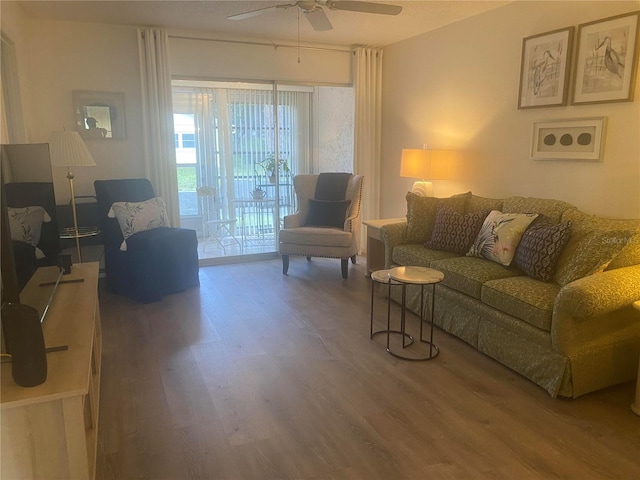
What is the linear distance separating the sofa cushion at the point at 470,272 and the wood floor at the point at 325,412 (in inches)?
16.3

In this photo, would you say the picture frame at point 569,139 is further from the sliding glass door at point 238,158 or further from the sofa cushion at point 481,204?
the sliding glass door at point 238,158

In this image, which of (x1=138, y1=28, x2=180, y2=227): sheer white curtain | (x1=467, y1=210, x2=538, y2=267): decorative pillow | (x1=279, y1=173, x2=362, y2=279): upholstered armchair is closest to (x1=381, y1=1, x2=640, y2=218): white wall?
(x1=467, y1=210, x2=538, y2=267): decorative pillow

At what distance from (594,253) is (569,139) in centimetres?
116

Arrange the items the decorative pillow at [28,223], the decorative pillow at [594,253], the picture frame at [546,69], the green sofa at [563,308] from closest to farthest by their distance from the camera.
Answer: the decorative pillow at [28,223], the green sofa at [563,308], the decorative pillow at [594,253], the picture frame at [546,69]

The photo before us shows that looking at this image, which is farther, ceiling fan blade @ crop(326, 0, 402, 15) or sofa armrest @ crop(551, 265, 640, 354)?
ceiling fan blade @ crop(326, 0, 402, 15)

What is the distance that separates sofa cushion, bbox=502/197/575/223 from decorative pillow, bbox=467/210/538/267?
112 mm

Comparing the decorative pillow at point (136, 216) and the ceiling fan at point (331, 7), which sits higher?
the ceiling fan at point (331, 7)

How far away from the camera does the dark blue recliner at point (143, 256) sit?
3.94m

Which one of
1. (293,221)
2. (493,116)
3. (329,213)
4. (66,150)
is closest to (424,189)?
(493,116)

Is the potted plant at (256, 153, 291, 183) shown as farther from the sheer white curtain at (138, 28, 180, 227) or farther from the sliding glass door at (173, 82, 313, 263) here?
the sheer white curtain at (138, 28, 180, 227)

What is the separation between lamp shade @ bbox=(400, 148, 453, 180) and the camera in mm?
4289

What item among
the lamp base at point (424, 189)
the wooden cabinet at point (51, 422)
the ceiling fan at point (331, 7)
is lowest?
the wooden cabinet at point (51, 422)

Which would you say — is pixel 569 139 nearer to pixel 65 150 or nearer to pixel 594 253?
pixel 594 253

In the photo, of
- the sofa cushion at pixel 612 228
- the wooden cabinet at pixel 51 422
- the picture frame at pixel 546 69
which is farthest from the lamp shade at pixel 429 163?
the wooden cabinet at pixel 51 422
